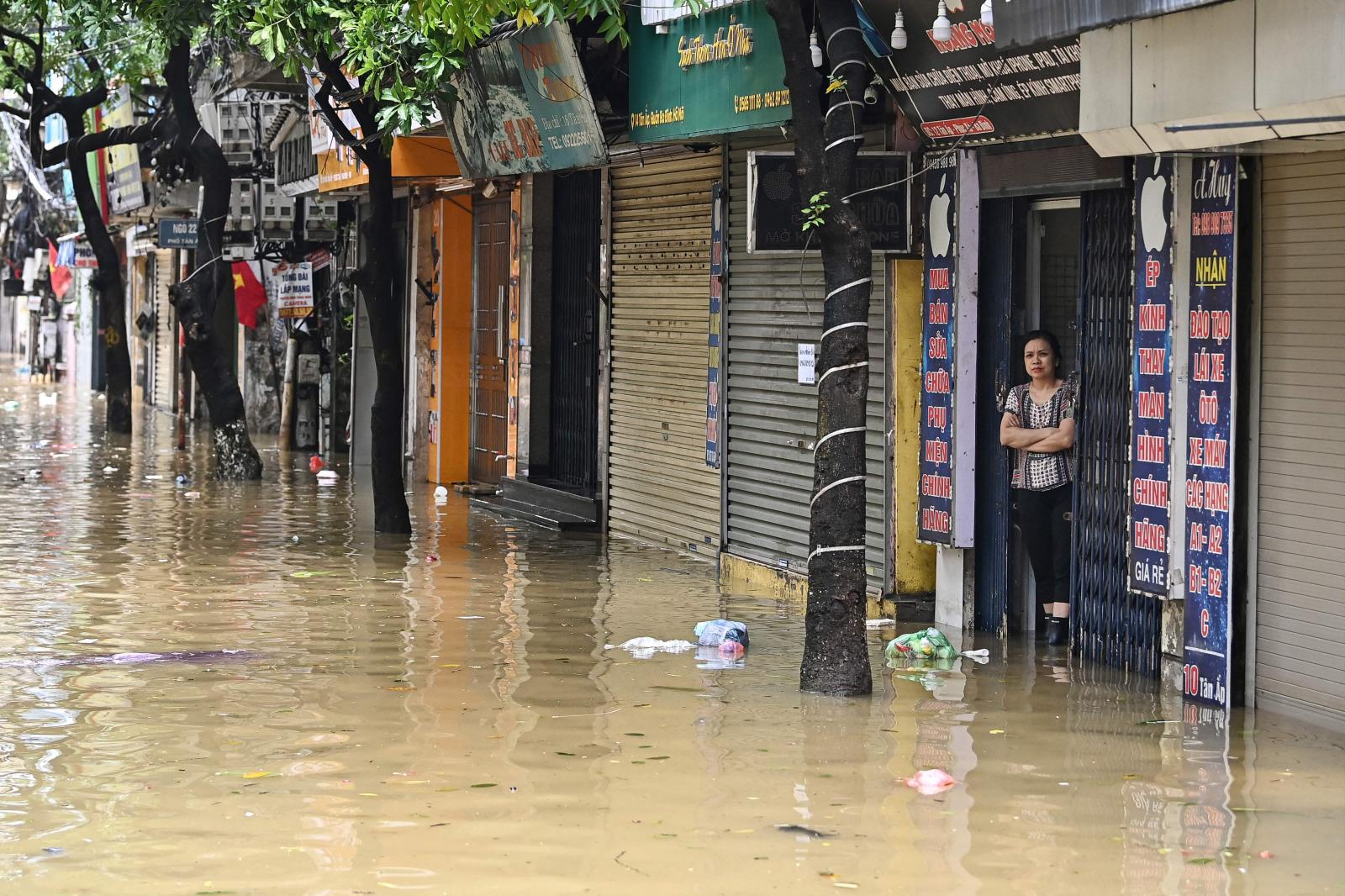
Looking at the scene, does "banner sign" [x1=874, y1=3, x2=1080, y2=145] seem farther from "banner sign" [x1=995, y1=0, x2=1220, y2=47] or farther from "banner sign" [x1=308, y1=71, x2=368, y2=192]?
"banner sign" [x1=308, y1=71, x2=368, y2=192]

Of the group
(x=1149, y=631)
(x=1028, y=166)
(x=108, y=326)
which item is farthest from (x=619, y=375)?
(x=108, y=326)

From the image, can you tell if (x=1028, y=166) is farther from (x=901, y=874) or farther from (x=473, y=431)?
(x=473, y=431)

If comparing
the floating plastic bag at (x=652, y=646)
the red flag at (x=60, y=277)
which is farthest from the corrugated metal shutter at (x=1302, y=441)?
the red flag at (x=60, y=277)

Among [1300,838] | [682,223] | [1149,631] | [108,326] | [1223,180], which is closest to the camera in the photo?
[1300,838]

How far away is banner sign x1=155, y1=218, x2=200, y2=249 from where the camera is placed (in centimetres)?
2606

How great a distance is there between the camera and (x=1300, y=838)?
19.9ft

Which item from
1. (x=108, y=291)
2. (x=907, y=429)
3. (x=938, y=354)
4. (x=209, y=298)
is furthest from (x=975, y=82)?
(x=108, y=291)

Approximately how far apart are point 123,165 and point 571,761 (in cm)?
2532

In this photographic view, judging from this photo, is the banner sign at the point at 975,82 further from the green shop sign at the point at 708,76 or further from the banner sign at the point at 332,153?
the banner sign at the point at 332,153

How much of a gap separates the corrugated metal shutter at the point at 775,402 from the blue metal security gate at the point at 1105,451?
161cm

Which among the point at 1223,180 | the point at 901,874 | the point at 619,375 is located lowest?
the point at 901,874

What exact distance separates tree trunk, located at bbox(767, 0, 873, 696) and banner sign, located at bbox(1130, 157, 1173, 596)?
4.46ft

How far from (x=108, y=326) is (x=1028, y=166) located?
69.5 feet

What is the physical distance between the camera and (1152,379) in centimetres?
846
